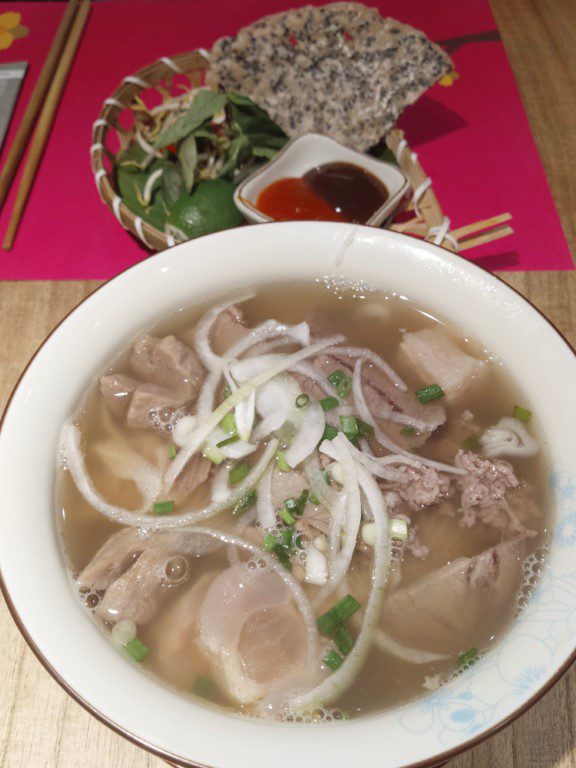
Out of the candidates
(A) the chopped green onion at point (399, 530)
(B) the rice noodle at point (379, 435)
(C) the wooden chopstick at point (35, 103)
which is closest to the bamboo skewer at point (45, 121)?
(C) the wooden chopstick at point (35, 103)

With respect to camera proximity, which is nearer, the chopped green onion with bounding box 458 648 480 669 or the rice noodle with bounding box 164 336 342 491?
the chopped green onion with bounding box 458 648 480 669

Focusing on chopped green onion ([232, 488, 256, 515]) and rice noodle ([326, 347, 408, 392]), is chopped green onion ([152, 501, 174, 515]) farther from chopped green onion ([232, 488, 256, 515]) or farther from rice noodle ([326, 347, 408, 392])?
rice noodle ([326, 347, 408, 392])

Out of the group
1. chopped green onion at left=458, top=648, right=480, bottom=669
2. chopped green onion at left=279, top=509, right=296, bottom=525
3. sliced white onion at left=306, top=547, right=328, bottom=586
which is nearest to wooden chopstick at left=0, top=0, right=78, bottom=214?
chopped green onion at left=279, top=509, right=296, bottom=525

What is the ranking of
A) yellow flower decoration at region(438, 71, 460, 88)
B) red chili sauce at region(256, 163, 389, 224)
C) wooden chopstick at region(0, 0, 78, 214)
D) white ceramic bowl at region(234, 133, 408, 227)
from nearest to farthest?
white ceramic bowl at region(234, 133, 408, 227)
red chili sauce at region(256, 163, 389, 224)
wooden chopstick at region(0, 0, 78, 214)
yellow flower decoration at region(438, 71, 460, 88)

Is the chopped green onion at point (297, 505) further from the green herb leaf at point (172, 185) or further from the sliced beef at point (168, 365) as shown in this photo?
the green herb leaf at point (172, 185)

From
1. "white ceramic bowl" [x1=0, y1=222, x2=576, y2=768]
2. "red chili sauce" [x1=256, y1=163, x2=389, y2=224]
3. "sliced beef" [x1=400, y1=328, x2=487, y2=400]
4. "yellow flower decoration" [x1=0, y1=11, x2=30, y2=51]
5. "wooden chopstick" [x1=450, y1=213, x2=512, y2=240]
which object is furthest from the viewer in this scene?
"yellow flower decoration" [x1=0, y1=11, x2=30, y2=51]

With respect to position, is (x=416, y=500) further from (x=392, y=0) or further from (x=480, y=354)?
(x=392, y=0)
